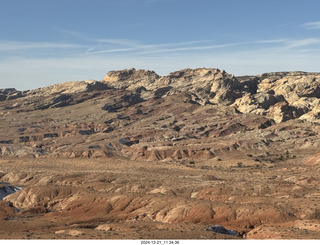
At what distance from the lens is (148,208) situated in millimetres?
70625

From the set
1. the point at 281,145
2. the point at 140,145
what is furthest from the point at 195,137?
the point at 281,145

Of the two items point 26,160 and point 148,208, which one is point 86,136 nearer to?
point 26,160

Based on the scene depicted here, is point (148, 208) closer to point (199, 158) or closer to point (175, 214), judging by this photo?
point (175, 214)

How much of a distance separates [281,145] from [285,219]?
9840 cm

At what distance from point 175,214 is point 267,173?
185 feet

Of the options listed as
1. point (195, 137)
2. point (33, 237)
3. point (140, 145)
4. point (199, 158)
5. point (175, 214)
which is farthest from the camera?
point (195, 137)

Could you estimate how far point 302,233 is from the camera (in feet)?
163

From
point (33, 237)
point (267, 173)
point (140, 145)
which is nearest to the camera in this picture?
point (33, 237)

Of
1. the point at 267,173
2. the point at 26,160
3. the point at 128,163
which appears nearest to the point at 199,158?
the point at 128,163

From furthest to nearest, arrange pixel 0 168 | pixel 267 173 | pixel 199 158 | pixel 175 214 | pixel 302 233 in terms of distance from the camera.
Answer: pixel 199 158 → pixel 0 168 → pixel 267 173 → pixel 175 214 → pixel 302 233

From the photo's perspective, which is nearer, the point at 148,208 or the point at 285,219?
the point at 285,219

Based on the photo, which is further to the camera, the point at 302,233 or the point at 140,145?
the point at 140,145

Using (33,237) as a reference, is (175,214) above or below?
below

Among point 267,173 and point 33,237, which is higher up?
point 33,237
